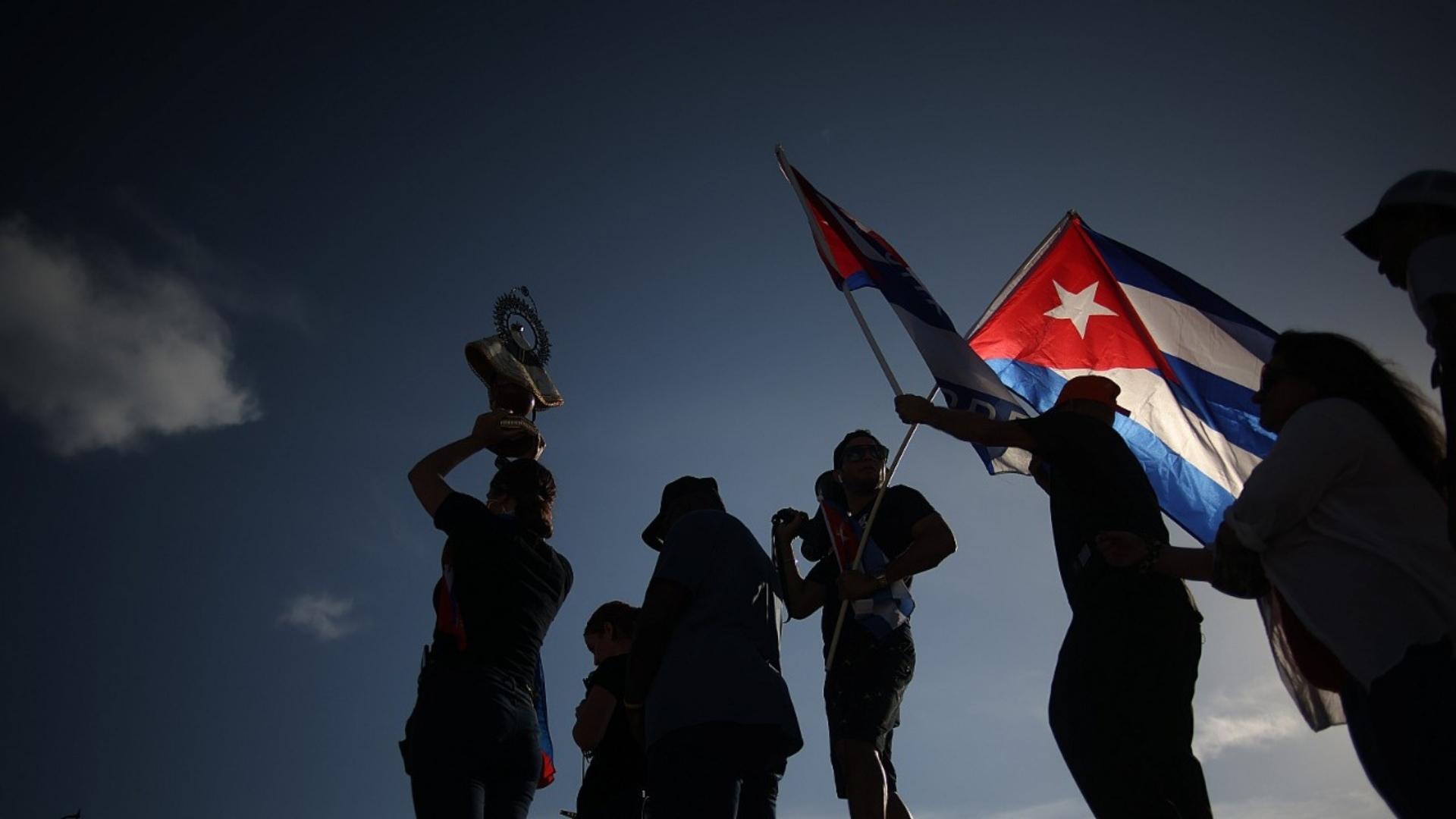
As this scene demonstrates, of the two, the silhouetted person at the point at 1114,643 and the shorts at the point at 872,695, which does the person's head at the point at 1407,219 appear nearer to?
the silhouetted person at the point at 1114,643

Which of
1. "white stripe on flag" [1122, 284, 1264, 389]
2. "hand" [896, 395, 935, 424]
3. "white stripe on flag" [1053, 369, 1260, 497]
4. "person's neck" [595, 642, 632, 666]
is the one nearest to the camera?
"hand" [896, 395, 935, 424]

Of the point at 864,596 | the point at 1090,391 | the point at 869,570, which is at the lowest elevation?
the point at 864,596

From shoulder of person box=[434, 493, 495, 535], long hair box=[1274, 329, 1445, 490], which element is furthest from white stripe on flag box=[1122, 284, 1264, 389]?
shoulder of person box=[434, 493, 495, 535]

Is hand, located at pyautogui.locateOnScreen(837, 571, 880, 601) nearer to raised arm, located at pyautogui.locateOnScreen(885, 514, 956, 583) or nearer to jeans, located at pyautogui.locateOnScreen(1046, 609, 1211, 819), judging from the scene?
raised arm, located at pyautogui.locateOnScreen(885, 514, 956, 583)

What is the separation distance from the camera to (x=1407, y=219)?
9.61 ft

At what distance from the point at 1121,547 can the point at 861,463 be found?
291 cm

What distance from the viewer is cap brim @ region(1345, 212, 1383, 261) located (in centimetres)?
303

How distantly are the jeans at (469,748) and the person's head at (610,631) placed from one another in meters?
1.52

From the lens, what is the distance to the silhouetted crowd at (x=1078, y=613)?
265 centimetres

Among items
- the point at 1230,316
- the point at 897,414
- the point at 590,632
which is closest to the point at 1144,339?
the point at 1230,316

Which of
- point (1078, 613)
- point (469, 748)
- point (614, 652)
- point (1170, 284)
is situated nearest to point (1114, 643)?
point (1078, 613)

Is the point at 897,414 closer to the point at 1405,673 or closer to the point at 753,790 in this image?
the point at 753,790

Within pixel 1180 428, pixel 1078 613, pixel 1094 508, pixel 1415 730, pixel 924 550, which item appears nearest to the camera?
pixel 1415 730

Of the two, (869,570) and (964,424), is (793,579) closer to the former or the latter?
(869,570)
